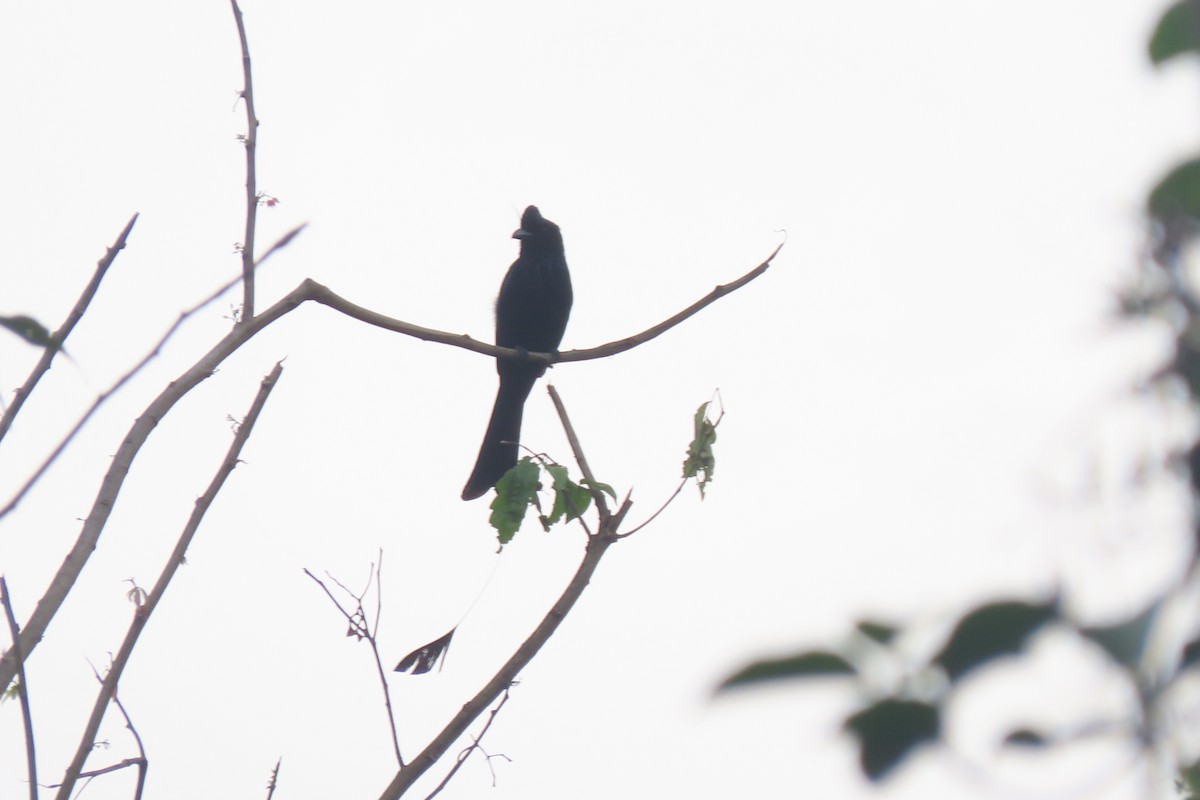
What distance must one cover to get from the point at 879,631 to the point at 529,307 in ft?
18.7

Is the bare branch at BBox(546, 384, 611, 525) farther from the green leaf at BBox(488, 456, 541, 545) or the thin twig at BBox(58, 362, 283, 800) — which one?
the thin twig at BBox(58, 362, 283, 800)

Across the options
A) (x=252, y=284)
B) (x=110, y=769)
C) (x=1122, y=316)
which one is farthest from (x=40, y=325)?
(x=110, y=769)

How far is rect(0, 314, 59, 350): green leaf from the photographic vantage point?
1016mm

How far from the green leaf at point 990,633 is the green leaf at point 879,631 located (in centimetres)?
4

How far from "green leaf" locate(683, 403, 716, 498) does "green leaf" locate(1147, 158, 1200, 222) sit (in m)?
2.13

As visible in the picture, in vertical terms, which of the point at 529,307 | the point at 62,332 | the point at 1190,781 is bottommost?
the point at 1190,781

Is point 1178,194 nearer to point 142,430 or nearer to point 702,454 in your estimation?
point 142,430

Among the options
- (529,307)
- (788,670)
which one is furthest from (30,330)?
(529,307)

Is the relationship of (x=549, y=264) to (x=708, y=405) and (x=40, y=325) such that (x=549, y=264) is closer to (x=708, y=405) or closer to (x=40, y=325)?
(x=708, y=405)

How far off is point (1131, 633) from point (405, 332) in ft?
6.40

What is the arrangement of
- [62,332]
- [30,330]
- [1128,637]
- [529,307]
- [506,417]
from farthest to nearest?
[529,307]
[506,417]
[62,332]
[30,330]
[1128,637]

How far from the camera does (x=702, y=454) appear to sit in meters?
2.83

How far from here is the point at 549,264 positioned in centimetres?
633

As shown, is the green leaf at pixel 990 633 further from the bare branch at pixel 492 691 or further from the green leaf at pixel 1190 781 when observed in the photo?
the bare branch at pixel 492 691
